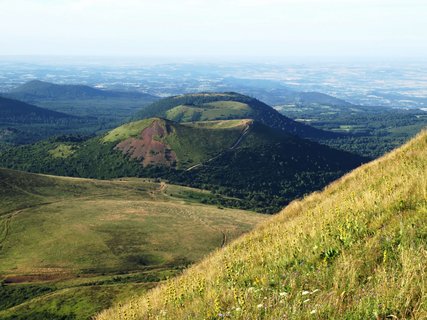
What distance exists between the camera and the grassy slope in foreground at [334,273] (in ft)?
23.1

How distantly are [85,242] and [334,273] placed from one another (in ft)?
331

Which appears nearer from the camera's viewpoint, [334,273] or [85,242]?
[334,273]

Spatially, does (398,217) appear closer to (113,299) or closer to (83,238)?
(113,299)

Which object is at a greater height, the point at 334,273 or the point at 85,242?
the point at 334,273

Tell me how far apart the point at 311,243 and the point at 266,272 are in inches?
66.9

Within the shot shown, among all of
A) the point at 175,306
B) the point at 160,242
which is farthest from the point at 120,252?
the point at 175,306

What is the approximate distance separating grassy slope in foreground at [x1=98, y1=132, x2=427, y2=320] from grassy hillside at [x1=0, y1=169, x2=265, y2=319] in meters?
52.7

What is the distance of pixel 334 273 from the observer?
28.7 ft

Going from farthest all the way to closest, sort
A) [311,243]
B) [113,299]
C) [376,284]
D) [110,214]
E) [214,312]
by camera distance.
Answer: [110,214] → [113,299] → [311,243] → [214,312] → [376,284]

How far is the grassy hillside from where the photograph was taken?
243ft

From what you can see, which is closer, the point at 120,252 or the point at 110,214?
the point at 120,252

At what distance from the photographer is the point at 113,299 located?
68.9 m

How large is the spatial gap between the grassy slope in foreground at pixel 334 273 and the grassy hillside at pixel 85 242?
52.7 m

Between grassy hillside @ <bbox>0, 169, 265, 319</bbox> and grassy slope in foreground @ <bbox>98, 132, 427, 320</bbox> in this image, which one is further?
grassy hillside @ <bbox>0, 169, 265, 319</bbox>
